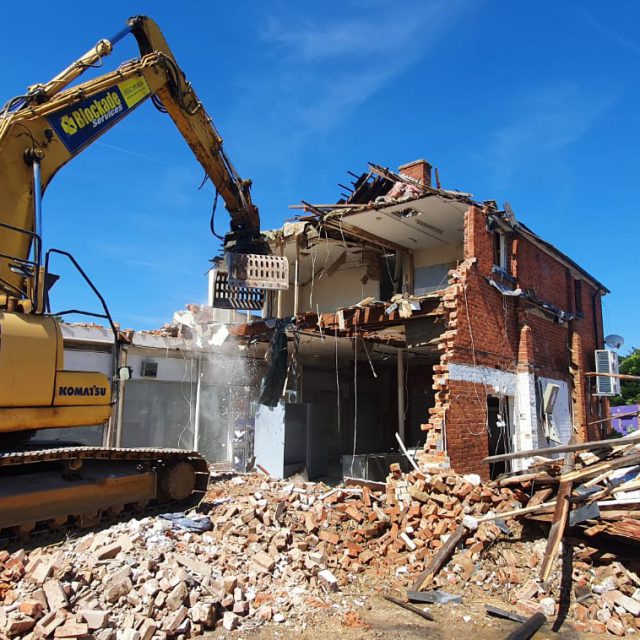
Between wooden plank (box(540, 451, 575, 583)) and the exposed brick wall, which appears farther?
the exposed brick wall

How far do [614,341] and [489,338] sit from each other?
8750 mm

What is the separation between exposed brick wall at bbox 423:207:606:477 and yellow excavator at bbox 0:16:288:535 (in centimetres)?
482

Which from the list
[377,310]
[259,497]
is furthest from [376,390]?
[259,497]

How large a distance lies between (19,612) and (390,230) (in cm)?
1126

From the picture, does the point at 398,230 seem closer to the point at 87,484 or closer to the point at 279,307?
the point at 279,307

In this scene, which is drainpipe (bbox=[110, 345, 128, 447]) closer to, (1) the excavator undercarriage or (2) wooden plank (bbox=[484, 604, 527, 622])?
(1) the excavator undercarriage

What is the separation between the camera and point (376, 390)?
2088 cm

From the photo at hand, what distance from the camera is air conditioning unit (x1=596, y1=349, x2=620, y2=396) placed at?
1734cm

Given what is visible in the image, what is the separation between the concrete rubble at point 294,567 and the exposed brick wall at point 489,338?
1627 millimetres

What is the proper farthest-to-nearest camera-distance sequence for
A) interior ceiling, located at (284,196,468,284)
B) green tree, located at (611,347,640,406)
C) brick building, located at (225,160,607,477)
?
green tree, located at (611,347,640,406) → interior ceiling, located at (284,196,468,284) → brick building, located at (225,160,607,477)

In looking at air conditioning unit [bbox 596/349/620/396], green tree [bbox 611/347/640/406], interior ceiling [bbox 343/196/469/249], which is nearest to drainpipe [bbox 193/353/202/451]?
interior ceiling [bbox 343/196/469/249]

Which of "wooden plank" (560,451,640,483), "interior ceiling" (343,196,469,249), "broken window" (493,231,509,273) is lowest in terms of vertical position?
"wooden plank" (560,451,640,483)

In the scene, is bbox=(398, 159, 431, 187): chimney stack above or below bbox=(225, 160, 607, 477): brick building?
above

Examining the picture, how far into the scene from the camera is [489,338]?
12.5 meters
